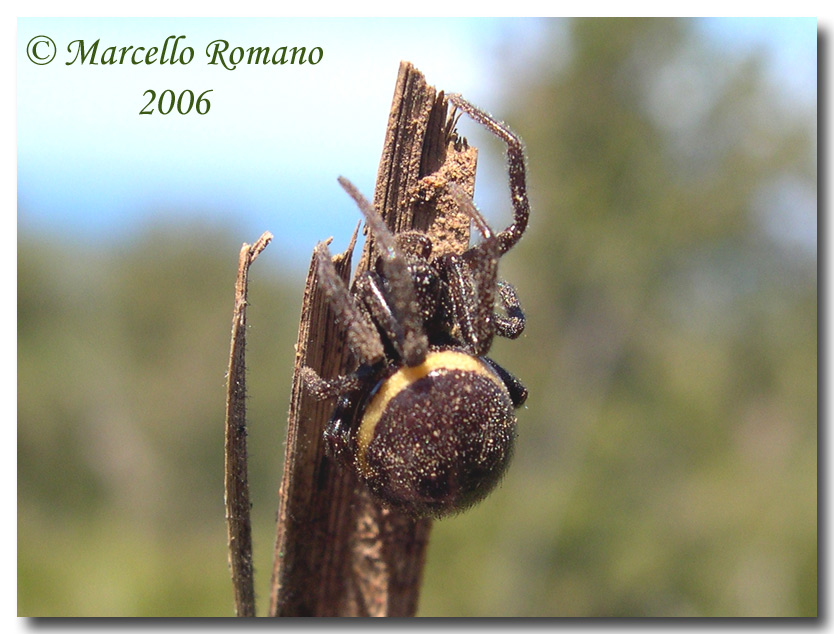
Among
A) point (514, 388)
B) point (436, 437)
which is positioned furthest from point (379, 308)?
point (514, 388)

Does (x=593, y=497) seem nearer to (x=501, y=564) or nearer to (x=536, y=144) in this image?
(x=501, y=564)

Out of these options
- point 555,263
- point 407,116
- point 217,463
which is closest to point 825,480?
point 407,116

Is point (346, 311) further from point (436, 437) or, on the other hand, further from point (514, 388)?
point (514, 388)

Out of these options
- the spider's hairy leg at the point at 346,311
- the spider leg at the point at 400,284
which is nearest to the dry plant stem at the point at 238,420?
the spider's hairy leg at the point at 346,311

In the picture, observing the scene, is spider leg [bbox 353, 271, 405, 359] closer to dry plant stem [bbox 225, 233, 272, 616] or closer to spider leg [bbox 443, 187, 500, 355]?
spider leg [bbox 443, 187, 500, 355]

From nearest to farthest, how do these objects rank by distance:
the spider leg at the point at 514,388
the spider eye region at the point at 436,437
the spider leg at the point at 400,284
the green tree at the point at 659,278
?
1. the spider eye region at the point at 436,437
2. the spider leg at the point at 400,284
3. the spider leg at the point at 514,388
4. the green tree at the point at 659,278

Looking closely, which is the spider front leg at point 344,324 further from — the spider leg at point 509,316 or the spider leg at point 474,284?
the spider leg at point 509,316
